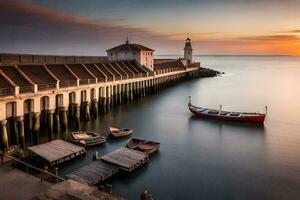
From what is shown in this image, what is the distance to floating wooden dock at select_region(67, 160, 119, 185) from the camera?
19.1m

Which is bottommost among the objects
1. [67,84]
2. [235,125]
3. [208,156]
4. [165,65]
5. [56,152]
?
[208,156]

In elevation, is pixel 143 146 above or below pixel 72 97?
below

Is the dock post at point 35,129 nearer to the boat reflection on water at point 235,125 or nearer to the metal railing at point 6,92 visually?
the metal railing at point 6,92

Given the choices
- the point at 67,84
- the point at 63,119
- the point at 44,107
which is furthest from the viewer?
the point at 67,84

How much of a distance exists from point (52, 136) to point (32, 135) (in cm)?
218

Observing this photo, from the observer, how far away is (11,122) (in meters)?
28.2

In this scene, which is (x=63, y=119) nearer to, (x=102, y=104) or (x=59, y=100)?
(x=59, y=100)

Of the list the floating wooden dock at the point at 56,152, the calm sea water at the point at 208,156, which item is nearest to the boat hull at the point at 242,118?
the calm sea water at the point at 208,156

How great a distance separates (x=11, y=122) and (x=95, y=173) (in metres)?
13.4

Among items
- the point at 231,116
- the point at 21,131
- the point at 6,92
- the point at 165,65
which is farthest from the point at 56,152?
the point at 165,65

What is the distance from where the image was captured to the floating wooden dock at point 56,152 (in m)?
22.5

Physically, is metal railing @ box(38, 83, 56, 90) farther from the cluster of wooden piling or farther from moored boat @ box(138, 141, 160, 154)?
moored boat @ box(138, 141, 160, 154)

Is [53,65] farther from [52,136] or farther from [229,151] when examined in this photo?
[229,151]

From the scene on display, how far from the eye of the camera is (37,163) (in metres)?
22.1
